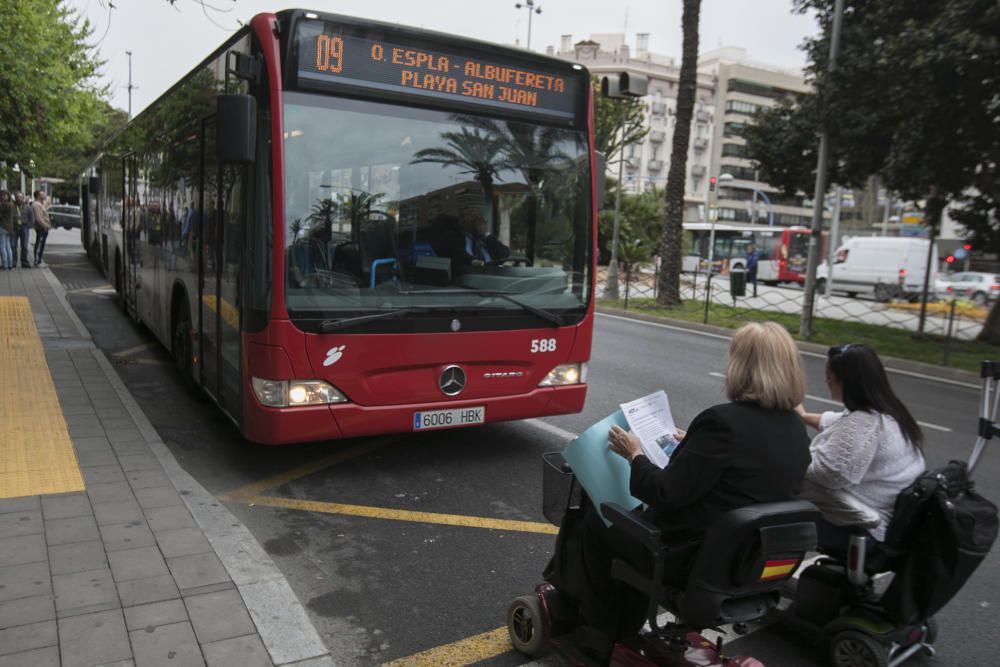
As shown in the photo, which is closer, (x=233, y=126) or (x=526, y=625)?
(x=526, y=625)

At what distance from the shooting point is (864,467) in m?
3.18

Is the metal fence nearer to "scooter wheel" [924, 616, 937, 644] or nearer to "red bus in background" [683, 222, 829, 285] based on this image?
"scooter wheel" [924, 616, 937, 644]

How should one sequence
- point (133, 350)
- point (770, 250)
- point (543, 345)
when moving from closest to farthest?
point (543, 345) < point (133, 350) < point (770, 250)

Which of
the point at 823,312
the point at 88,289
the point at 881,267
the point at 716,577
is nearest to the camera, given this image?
the point at 716,577

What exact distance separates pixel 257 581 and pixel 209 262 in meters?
3.16

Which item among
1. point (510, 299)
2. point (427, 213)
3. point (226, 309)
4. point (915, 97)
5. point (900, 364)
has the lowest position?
point (900, 364)

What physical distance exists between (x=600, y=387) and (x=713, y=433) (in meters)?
6.74

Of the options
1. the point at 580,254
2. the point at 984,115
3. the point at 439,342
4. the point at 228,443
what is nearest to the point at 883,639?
the point at 439,342

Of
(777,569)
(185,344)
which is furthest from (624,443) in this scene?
(185,344)

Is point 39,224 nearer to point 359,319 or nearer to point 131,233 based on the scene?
point 131,233

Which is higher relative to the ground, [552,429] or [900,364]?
[552,429]

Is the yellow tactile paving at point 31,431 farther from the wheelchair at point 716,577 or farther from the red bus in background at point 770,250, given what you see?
the red bus in background at point 770,250

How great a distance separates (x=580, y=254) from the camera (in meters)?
6.04

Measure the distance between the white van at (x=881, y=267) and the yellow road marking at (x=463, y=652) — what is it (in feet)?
100
